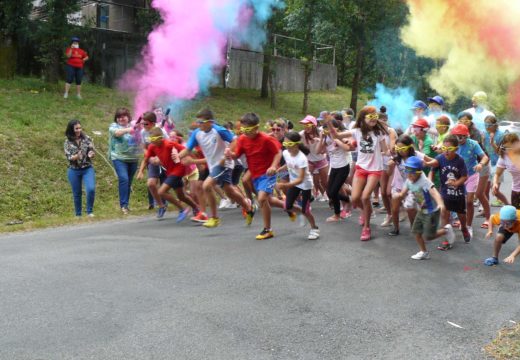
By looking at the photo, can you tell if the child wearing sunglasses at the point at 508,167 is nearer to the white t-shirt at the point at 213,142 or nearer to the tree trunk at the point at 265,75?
the white t-shirt at the point at 213,142

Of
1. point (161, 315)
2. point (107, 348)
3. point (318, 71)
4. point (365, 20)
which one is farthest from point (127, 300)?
point (318, 71)

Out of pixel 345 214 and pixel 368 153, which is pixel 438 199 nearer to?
pixel 368 153

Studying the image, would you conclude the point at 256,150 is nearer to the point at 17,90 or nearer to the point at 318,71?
the point at 17,90

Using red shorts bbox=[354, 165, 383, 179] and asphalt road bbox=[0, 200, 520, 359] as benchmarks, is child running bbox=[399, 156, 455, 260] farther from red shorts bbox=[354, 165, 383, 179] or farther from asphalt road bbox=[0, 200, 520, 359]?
red shorts bbox=[354, 165, 383, 179]

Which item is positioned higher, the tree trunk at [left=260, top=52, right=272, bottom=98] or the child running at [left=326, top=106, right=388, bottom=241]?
the tree trunk at [left=260, top=52, right=272, bottom=98]

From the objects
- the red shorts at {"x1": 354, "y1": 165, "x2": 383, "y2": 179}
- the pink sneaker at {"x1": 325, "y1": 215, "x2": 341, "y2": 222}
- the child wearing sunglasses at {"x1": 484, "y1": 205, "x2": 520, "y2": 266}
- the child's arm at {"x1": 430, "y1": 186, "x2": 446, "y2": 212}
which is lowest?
the pink sneaker at {"x1": 325, "y1": 215, "x2": 341, "y2": 222}

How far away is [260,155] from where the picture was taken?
327 inches

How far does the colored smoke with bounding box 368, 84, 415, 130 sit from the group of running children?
10989 millimetres

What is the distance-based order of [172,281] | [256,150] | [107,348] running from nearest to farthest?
Answer: [107,348], [172,281], [256,150]

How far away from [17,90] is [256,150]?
10389mm

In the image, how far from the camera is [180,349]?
4398mm

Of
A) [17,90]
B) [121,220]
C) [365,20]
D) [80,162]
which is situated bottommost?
[121,220]

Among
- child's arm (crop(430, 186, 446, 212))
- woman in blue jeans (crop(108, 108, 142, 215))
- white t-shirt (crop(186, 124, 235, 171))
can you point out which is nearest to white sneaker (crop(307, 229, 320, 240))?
white t-shirt (crop(186, 124, 235, 171))

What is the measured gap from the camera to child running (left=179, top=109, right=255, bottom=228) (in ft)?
28.9
